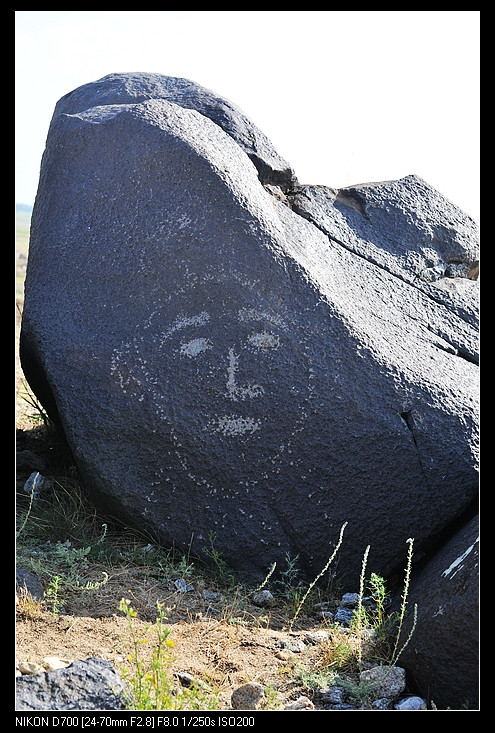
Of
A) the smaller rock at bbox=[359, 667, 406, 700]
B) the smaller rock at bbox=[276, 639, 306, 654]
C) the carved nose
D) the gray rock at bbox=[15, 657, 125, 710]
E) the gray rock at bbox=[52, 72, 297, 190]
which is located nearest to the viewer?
the gray rock at bbox=[15, 657, 125, 710]

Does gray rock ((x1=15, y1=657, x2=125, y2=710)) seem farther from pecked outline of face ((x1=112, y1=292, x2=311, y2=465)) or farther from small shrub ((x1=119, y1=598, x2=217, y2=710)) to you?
pecked outline of face ((x1=112, y1=292, x2=311, y2=465))

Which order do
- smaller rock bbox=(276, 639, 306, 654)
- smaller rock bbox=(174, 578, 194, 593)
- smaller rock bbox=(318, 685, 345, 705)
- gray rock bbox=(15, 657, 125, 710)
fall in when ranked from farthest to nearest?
smaller rock bbox=(174, 578, 194, 593) → smaller rock bbox=(276, 639, 306, 654) → smaller rock bbox=(318, 685, 345, 705) → gray rock bbox=(15, 657, 125, 710)

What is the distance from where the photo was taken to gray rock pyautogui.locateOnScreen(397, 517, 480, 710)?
9.66ft

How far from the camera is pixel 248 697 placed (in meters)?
2.77

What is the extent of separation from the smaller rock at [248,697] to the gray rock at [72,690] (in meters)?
0.43

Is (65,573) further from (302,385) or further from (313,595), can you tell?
(302,385)

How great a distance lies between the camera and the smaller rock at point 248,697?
9.04ft

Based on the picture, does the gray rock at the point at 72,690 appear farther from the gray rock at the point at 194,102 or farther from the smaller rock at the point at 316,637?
the gray rock at the point at 194,102

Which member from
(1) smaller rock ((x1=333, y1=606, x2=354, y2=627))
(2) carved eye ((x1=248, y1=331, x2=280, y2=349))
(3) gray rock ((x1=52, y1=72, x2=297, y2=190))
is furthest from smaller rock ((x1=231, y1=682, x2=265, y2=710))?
(3) gray rock ((x1=52, y1=72, x2=297, y2=190))

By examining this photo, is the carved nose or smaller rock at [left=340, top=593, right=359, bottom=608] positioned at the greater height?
the carved nose

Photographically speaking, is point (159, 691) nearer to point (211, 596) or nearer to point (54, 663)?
point (54, 663)

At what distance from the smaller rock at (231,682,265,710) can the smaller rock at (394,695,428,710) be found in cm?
56
